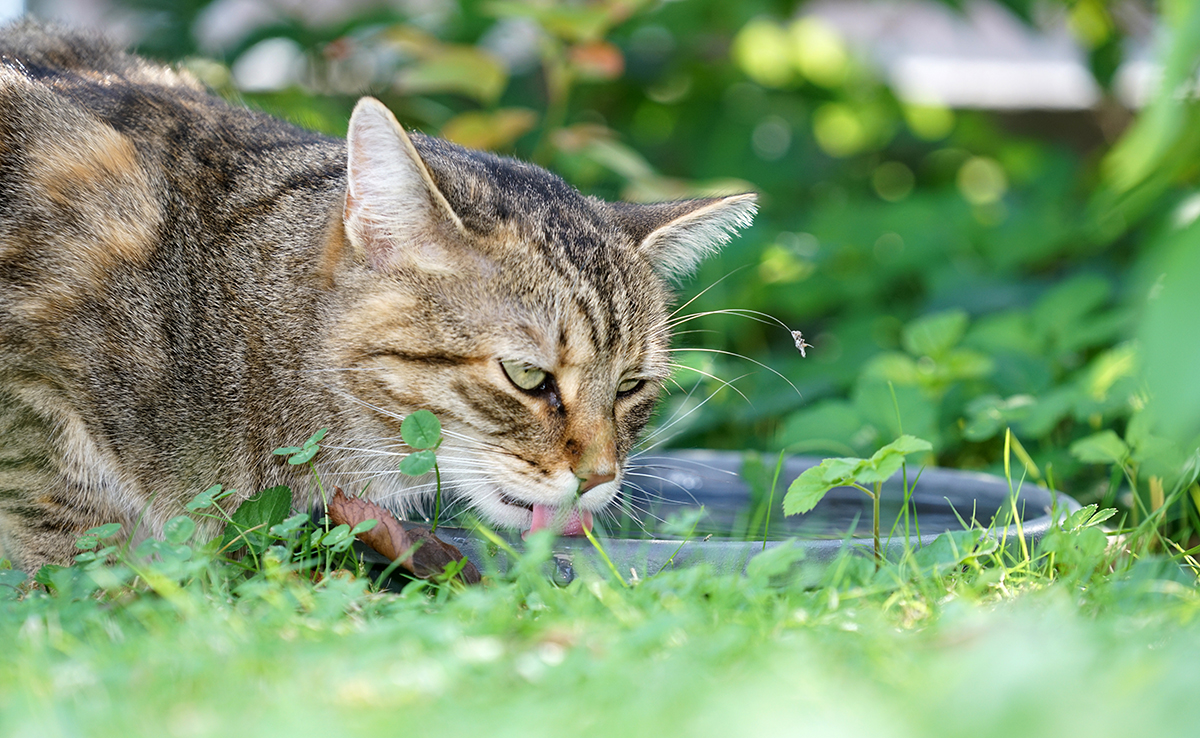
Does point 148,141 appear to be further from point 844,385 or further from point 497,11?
point 844,385

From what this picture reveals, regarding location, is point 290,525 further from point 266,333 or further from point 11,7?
point 11,7

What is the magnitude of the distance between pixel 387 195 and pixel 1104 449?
175 cm

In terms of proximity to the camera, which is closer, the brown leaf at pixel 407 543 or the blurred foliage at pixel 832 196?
the brown leaf at pixel 407 543

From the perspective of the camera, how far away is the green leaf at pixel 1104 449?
2.49 m

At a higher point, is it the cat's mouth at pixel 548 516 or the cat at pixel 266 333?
the cat at pixel 266 333

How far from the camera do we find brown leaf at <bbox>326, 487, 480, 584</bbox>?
2.11 m

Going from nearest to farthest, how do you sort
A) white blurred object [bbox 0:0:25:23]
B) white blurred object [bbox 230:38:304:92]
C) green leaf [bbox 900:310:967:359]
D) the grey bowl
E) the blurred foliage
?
the grey bowl < the blurred foliage < green leaf [bbox 900:310:967:359] < white blurred object [bbox 0:0:25:23] < white blurred object [bbox 230:38:304:92]

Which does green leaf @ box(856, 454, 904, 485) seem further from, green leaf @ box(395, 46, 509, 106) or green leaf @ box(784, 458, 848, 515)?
green leaf @ box(395, 46, 509, 106)

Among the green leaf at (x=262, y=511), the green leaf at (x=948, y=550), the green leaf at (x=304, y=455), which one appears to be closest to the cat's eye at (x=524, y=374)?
the green leaf at (x=304, y=455)

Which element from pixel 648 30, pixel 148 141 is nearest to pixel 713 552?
pixel 148 141

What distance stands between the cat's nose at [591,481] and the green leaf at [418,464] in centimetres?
33

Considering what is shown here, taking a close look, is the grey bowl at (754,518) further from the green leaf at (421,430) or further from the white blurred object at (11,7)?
the white blurred object at (11,7)

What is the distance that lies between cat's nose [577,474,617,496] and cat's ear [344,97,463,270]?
596 millimetres

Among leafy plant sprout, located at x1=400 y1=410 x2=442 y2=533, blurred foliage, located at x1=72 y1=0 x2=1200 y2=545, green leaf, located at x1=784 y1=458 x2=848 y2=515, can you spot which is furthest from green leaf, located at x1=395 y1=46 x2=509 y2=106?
green leaf, located at x1=784 y1=458 x2=848 y2=515
